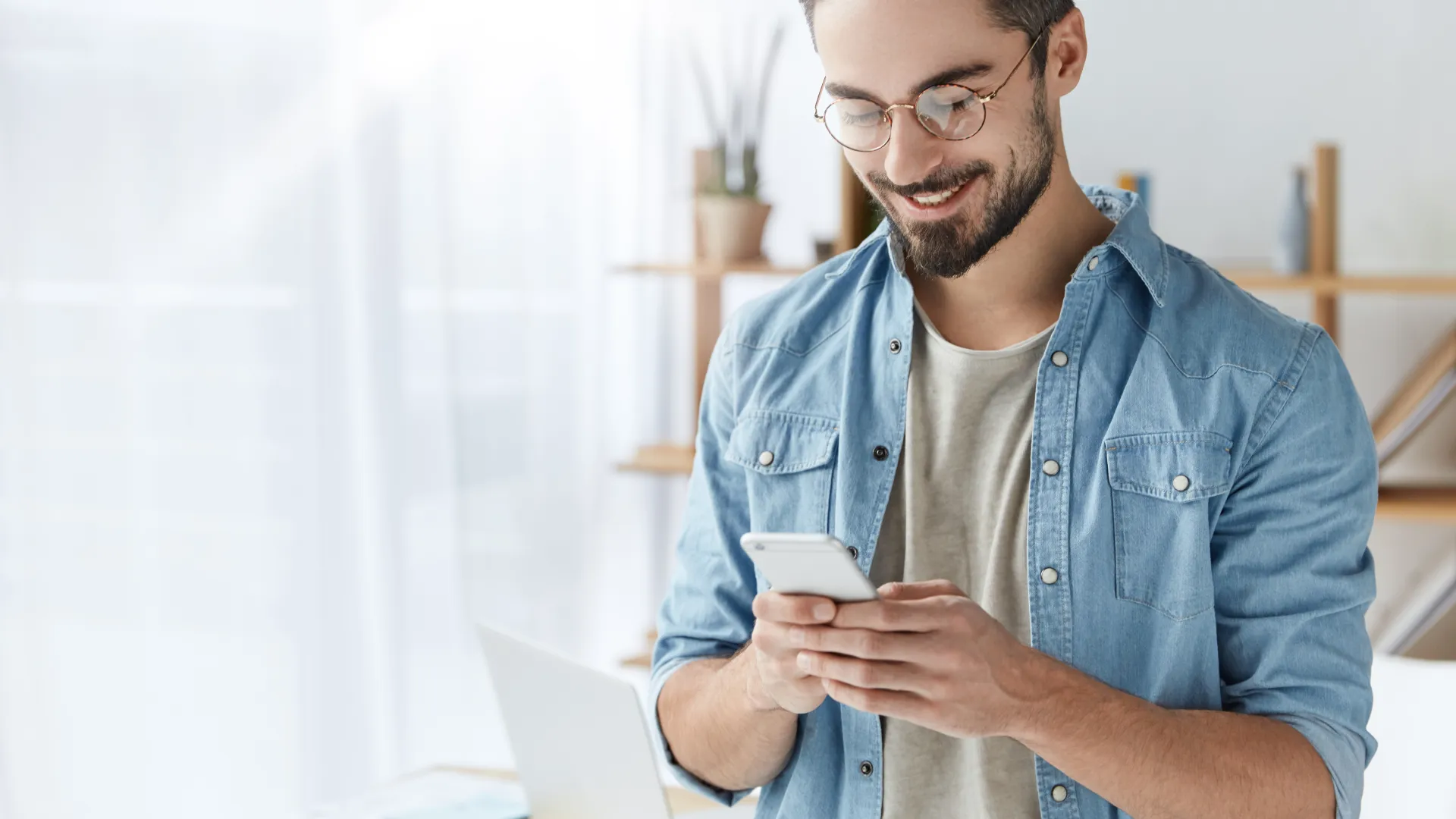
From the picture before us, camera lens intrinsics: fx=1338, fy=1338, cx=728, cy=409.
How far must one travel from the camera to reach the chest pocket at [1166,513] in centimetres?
115

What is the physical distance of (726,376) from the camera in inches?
54.8

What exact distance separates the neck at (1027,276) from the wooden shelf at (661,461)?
1931mm

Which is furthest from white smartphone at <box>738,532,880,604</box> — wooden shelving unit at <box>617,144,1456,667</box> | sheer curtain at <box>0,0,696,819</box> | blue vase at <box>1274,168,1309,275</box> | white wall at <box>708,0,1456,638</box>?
white wall at <box>708,0,1456,638</box>

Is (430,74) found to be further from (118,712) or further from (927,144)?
(927,144)

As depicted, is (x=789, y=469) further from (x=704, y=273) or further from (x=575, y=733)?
(x=704, y=273)

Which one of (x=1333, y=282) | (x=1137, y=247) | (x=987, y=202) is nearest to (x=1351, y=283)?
(x=1333, y=282)

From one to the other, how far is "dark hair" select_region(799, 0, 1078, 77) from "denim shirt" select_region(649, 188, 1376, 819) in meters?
0.18

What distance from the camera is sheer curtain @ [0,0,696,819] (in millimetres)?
2340

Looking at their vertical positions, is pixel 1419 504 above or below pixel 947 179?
below

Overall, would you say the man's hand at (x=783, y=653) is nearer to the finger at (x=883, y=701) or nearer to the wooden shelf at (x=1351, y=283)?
the finger at (x=883, y=701)

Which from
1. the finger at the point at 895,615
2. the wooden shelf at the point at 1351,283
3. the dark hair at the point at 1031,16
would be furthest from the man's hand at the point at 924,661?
the wooden shelf at the point at 1351,283

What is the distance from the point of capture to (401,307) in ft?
9.92

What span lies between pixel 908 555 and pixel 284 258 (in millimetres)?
1895

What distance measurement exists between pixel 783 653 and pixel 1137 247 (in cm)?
51
